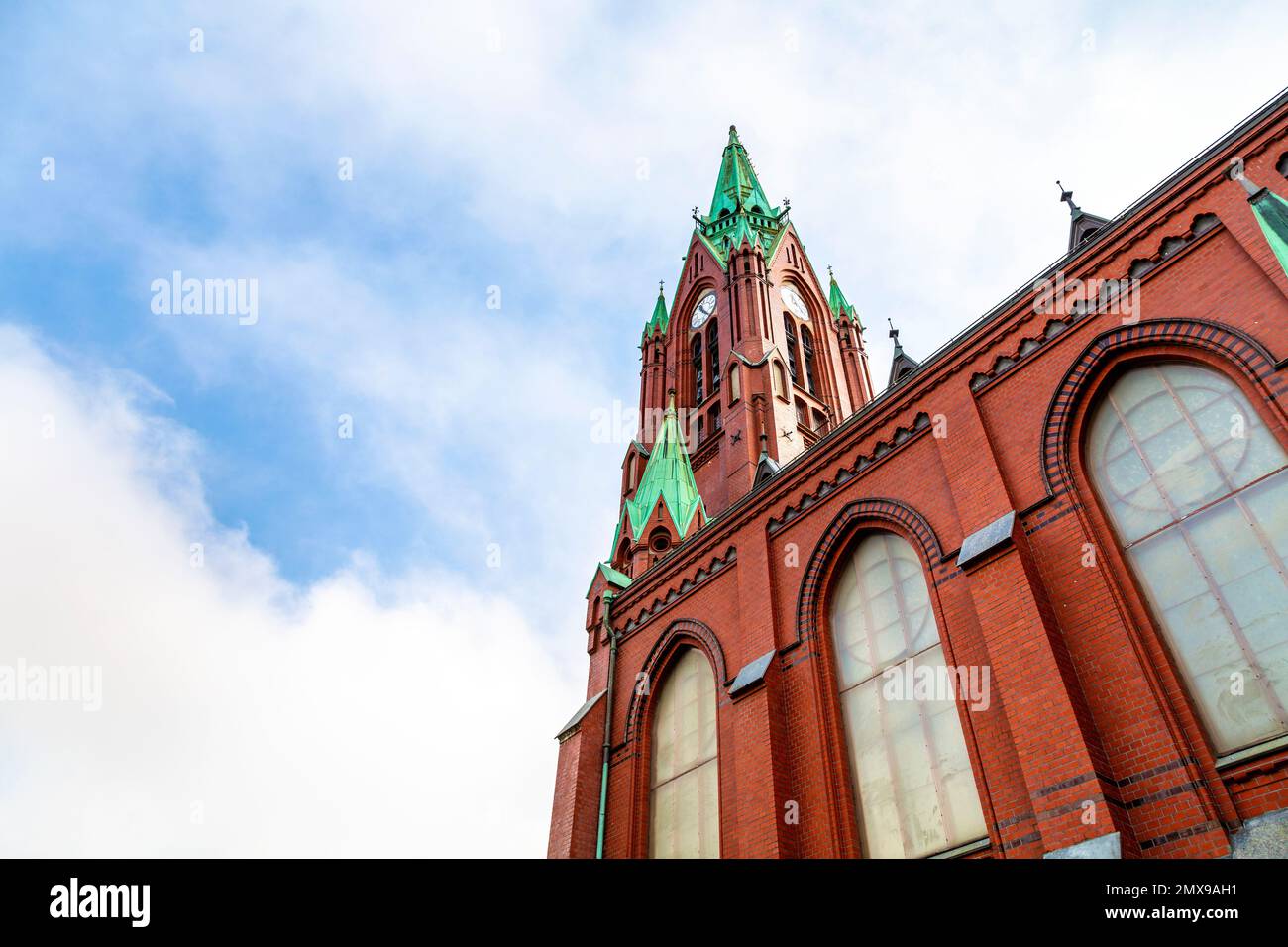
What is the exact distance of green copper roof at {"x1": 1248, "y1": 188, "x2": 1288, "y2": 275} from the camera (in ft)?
26.3

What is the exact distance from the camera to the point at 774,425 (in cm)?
2639

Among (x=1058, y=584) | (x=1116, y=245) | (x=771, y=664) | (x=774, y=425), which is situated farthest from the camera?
(x=774, y=425)

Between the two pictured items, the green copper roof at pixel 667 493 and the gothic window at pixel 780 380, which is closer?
the green copper roof at pixel 667 493

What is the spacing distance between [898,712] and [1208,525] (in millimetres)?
4182

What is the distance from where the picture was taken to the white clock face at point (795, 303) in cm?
3406

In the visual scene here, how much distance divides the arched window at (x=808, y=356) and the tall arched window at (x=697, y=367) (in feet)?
13.5

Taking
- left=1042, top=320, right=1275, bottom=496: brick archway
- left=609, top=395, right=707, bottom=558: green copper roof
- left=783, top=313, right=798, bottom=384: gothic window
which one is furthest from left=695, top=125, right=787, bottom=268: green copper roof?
left=1042, top=320, right=1275, bottom=496: brick archway

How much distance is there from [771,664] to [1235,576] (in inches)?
234

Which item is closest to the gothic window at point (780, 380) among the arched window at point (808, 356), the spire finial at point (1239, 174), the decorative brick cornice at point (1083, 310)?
the arched window at point (808, 356)

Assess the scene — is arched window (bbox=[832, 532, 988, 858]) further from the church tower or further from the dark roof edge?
the church tower

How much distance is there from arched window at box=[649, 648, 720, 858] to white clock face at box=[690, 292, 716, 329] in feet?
71.6

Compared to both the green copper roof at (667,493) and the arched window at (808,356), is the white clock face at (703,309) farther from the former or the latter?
the green copper roof at (667,493)
